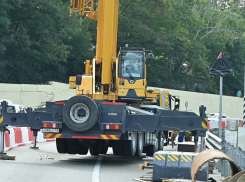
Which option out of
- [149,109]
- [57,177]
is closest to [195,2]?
[149,109]

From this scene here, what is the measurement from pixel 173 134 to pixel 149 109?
6401 mm

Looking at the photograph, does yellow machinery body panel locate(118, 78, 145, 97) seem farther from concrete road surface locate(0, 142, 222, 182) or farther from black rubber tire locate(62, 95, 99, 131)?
black rubber tire locate(62, 95, 99, 131)

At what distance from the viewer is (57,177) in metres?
12.8

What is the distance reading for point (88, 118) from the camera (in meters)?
15.7

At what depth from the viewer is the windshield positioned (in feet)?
60.7

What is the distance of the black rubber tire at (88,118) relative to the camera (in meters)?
15.6

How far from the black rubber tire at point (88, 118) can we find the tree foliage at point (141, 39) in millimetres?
26475

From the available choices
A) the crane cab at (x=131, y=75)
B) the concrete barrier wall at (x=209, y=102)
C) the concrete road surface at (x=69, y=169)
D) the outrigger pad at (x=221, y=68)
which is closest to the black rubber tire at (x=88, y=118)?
the concrete road surface at (x=69, y=169)

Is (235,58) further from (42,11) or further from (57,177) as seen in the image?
(57,177)

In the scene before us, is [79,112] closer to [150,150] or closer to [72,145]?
[72,145]

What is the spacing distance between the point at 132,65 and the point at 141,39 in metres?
36.0

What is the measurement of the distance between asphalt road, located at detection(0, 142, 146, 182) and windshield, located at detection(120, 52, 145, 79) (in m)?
2.66

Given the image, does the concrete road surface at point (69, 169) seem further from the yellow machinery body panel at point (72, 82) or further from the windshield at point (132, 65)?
the windshield at point (132, 65)

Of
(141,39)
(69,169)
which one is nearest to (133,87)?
(69,169)
